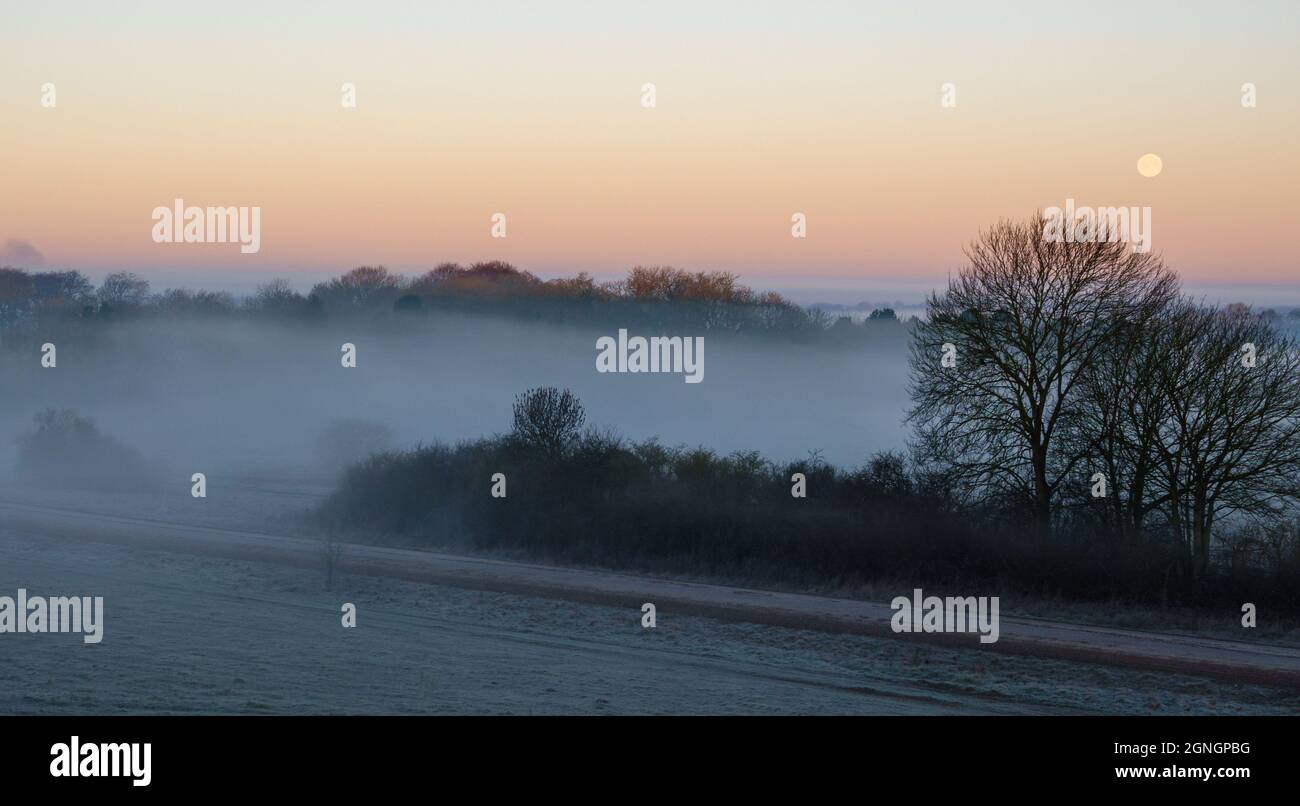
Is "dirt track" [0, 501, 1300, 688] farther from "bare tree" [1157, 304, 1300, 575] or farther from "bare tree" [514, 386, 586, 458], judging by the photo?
"bare tree" [1157, 304, 1300, 575]

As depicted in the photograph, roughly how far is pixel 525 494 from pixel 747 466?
738 centimetres

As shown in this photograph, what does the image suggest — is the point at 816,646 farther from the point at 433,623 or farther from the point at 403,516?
the point at 403,516

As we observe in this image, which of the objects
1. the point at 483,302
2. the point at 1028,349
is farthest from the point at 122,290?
the point at 1028,349

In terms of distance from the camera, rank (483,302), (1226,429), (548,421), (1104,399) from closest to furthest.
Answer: (1226,429), (1104,399), (548,421), (483,302)

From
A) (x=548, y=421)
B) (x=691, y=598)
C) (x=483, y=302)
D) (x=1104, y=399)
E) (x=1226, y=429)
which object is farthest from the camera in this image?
(x=483, y=302)

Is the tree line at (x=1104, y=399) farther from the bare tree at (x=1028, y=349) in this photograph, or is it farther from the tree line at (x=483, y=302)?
the tree line at (x=483, y=302)

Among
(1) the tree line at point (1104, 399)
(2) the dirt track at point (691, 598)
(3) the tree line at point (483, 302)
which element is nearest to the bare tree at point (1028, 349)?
(1) the tree line at point (1104, 399)

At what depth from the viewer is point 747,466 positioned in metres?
36.2

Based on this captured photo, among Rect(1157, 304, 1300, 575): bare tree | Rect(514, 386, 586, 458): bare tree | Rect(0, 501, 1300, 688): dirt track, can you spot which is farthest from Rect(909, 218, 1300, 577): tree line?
Rect(514, 386, 586, 458): bare tree

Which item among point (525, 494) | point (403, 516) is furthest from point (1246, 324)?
point (403, 516)

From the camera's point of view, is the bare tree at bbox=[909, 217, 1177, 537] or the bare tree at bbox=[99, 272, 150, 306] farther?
the bare tree at bbox=[99, 272, 150, 306]

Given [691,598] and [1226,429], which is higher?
[1226,429]

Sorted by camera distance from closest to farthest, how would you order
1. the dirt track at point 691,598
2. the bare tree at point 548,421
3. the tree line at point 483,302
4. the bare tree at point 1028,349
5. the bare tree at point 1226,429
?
the dirt track at point 691,598
the bare tree at point 1226,429
the bare tree at point 1028,349
the bare tree at point 548,421
the tree line at point 483,302

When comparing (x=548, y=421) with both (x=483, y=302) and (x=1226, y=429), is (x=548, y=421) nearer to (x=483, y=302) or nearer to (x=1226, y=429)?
(x=1226, y=429)
